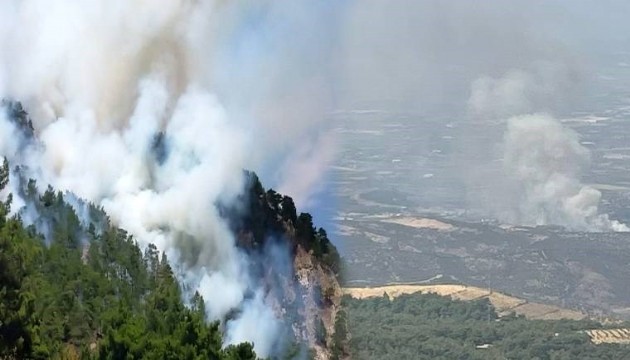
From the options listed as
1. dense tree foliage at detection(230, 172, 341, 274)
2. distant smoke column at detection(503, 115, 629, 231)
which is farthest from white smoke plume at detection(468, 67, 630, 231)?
dense tree foliage at detection(230, 172, 341, 274)

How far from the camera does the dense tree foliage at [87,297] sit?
46.6ft

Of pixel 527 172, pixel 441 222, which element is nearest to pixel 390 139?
pixel 527 172

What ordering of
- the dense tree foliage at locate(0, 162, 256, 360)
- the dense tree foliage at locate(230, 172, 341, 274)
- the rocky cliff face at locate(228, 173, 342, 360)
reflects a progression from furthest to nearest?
the dense tree foliage at locate(230, 172, 341, 274), the rocky cliff face at locate(228, 173, 342, 360), the dense tree foliage at locate(0, 162, 256, 360)

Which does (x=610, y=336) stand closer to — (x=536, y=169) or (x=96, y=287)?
Result: (x=96, y=287)

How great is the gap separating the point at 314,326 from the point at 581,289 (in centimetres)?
3606

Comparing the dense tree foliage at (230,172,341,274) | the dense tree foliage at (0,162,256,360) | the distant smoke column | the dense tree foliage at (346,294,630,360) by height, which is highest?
the distant smoke column

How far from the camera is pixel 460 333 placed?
4256 cm

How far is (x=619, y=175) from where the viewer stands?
93.9 m

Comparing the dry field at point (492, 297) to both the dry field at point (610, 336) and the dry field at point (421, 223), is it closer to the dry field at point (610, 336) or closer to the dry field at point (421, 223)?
the dry field at point (610, 336)

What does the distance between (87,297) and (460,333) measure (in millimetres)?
24612

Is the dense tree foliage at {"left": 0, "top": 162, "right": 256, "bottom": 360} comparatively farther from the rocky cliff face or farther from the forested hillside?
the rocky cliff face

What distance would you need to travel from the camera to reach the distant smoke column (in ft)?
262

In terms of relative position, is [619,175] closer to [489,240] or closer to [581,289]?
[489,240]

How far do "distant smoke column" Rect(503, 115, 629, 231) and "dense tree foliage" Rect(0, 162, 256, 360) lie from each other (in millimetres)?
56278
